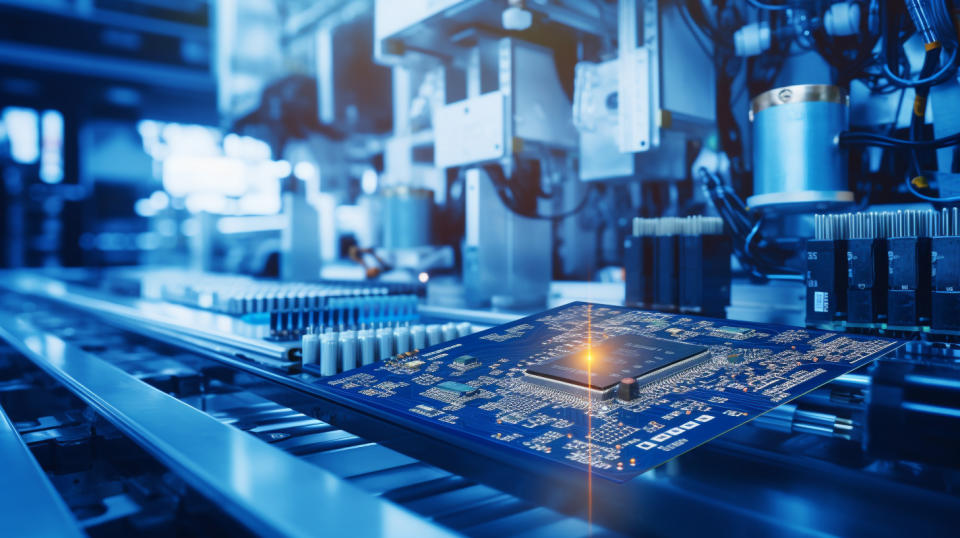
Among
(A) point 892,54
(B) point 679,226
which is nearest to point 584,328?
(B) point 679,226

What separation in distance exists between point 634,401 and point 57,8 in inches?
335

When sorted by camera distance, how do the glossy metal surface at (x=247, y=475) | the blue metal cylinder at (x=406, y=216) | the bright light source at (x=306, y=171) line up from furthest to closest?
the bright light source at (x=306, y=171), the blue metal cylinder at (x=406, y=216), the glossy metal surface at (x=247, y=475)

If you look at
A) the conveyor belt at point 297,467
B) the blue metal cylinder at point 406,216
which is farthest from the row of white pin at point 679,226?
the blue metal cylinder at point 406,216

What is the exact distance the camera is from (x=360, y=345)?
0.90 meters

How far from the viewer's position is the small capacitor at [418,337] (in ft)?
3.14

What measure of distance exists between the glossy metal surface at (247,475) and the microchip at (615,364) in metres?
0.28

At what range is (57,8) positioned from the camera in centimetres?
687

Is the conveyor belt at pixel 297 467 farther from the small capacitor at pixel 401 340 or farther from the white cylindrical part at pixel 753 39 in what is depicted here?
the white cylindrical part at pixel 753 39

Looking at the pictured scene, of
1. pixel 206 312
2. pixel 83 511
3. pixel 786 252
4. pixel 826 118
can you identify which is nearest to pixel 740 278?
pixel 786 252

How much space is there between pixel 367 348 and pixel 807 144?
89 centimetres

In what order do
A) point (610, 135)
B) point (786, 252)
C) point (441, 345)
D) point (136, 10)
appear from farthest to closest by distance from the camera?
point (136, 10)
point (610, 135)
point (786, 252)
point (441, 345)

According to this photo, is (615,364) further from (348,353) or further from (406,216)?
(406,216)

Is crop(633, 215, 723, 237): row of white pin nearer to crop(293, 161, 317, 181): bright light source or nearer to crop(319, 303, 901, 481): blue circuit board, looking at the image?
crop(319, 303, 901, 481): blue circuit board

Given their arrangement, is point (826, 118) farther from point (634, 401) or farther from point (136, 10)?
point (136, 10)
